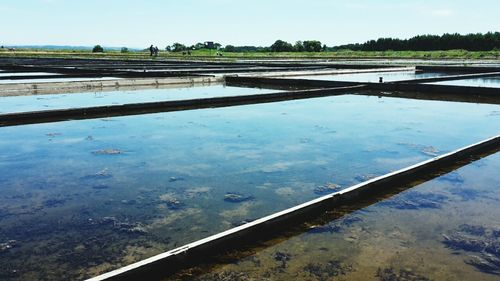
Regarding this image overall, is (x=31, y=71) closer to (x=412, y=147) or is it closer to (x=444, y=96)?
(x=444, y=96)

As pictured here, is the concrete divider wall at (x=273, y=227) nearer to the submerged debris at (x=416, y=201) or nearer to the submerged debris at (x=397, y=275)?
the submerged debris at (x=416, y=201)

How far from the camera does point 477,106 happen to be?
1066cm

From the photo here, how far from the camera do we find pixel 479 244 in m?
3.25

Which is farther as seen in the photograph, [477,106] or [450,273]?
[477,106]

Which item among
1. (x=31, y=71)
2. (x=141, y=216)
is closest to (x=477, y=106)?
(x=141, y=216)

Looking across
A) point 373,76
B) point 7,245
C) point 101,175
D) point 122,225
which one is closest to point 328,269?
point 122,225

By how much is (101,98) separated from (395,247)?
962 centimetres

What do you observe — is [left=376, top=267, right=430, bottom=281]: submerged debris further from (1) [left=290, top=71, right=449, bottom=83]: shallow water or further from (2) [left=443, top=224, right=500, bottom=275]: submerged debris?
(1) [left=290, top=71, right=449, bottom=83]: shallow water

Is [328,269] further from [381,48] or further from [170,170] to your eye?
[381,48]

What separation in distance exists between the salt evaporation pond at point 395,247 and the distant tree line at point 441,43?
69128mm

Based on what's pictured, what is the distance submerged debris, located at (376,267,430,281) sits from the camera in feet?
9.04

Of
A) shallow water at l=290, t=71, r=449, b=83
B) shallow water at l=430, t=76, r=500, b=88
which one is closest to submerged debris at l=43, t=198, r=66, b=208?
shallow water at l=290, t=71, r=449, b=83

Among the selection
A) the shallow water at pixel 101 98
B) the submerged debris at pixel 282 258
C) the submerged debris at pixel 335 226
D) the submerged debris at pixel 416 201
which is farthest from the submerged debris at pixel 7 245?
the shallow water at pixel 101 98

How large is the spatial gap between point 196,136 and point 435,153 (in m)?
3.44
